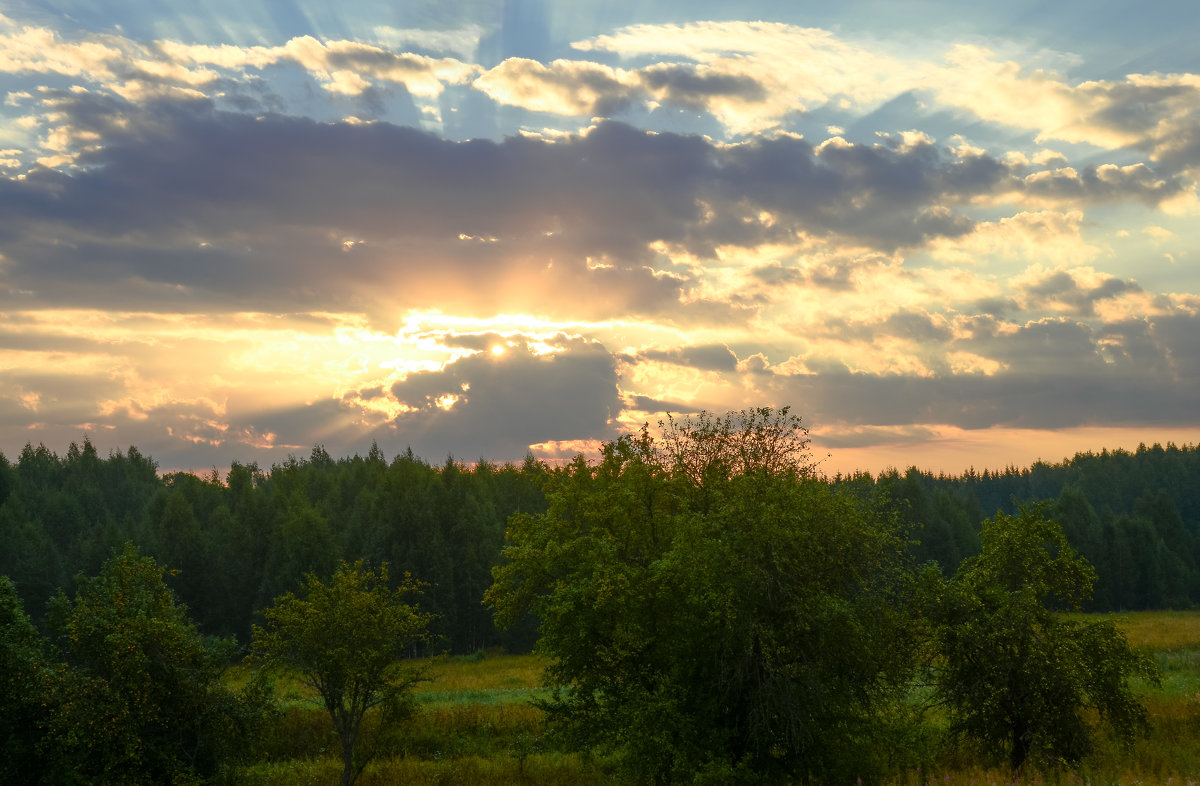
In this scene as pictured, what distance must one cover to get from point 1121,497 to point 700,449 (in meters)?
211

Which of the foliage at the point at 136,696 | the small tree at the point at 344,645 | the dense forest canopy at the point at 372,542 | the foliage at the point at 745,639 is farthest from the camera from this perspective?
the dense forest canopy at the point at 372,542

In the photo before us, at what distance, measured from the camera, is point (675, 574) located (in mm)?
24453

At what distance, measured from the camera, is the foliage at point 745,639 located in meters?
22.3

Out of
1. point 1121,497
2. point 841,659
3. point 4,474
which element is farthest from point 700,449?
point 1121,497

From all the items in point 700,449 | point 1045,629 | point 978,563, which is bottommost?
point 1045,629

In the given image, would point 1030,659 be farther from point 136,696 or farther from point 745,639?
point 136,696

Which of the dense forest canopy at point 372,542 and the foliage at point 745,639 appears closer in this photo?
the foliage at point 745,639

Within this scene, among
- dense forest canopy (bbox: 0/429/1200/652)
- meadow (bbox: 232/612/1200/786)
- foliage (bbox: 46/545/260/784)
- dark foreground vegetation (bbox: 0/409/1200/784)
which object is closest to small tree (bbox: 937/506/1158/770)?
dark foreground vegetation (bbox: 0/409/1200/784)

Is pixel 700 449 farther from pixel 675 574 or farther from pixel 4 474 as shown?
pixel 4 474

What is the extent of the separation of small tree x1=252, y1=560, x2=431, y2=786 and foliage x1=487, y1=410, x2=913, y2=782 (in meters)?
5.70

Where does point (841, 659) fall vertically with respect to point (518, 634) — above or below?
above

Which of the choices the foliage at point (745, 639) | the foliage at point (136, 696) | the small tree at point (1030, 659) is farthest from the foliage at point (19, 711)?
the small tree at point (1030, 659)

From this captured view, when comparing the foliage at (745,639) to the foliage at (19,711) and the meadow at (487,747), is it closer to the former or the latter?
the meadow at (487,747)

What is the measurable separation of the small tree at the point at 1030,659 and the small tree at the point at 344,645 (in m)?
17.8
